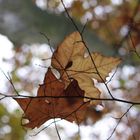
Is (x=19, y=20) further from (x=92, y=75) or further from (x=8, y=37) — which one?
(x=92, y=75)

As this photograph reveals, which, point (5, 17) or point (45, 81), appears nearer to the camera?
point (45, 81)

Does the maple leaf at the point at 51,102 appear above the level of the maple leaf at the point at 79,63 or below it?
below

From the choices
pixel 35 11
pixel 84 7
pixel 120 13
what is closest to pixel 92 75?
pixel 35 11

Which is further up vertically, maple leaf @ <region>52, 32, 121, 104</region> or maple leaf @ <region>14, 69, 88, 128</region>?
maple leaf @ <region>52, 32, 121, 104</region>
